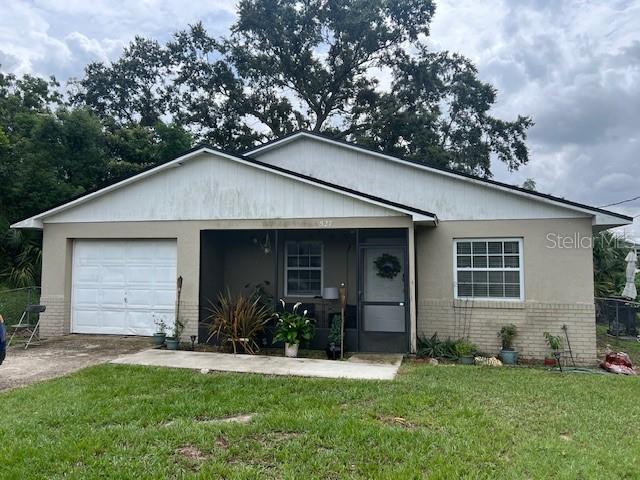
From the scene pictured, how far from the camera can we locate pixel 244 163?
1073 centimetres

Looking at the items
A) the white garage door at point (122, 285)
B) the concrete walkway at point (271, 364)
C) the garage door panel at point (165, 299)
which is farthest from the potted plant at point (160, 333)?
the concrete walkway at point (271, 364)

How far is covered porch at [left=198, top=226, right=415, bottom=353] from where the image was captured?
1020 cm

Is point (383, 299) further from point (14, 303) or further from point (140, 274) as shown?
point (14, 303)

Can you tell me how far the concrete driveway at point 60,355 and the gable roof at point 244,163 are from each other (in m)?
3.24

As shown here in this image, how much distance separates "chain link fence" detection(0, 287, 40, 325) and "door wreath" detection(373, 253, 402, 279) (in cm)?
948

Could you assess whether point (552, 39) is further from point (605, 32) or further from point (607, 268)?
point (607, 268)

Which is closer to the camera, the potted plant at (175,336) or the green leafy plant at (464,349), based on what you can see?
the green leafy plant at (464,349)

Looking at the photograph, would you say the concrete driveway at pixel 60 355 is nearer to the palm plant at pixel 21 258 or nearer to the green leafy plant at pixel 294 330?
the green leafy plant at pixel 294 330

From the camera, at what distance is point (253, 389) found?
6.67 m

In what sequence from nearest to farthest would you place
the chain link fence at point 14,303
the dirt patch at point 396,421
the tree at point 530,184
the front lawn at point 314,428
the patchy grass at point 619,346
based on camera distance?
the front lawn at point 314,428 < the dirt patch at point 396,421 < the patchy grass at point 619,346 < the chain link fence at point 14,303 < the tree at point 530,184

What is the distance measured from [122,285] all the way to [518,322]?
9.55 m

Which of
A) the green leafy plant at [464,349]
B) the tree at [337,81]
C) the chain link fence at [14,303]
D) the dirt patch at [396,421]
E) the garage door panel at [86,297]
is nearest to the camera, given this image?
the dirt patch at [396,421]

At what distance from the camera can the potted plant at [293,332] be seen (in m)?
9.66

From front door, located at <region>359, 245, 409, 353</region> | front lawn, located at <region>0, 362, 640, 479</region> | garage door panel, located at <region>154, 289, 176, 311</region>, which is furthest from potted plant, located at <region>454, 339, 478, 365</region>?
garage door panel, located at <region>154, 289, 176, 311</region>
